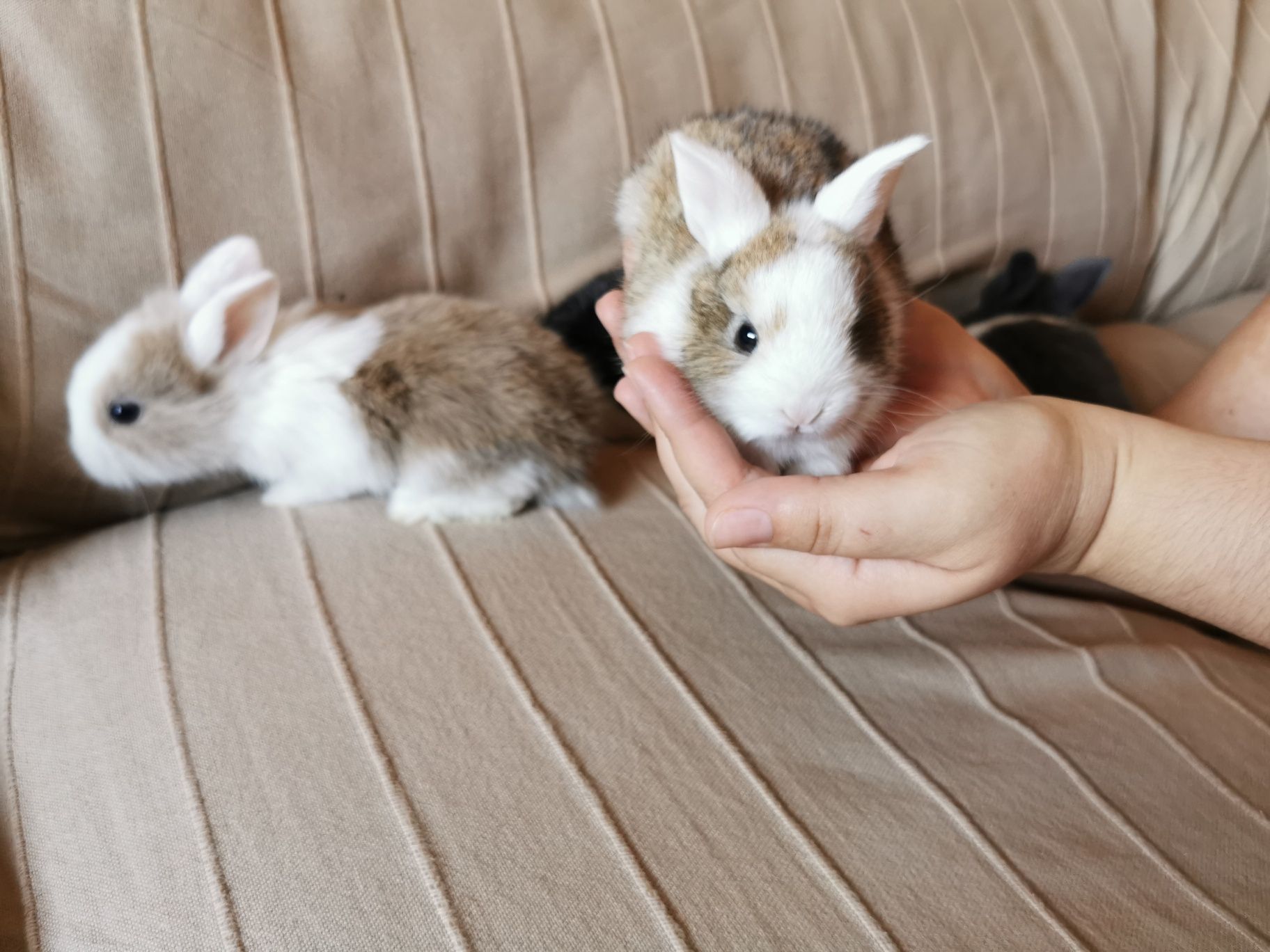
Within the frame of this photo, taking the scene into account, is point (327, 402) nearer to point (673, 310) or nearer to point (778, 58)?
point (673, 310)

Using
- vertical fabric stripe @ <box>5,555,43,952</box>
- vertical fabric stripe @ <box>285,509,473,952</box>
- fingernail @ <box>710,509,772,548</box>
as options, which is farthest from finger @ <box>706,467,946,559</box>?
vertical fabric stripe @ <box>5,555,43,952</box>

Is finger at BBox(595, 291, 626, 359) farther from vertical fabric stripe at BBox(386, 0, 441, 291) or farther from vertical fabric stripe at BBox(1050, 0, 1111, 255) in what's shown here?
vertical fabric stripe at BBox(1050, 0, 1111, 255)

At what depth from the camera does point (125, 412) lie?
1.06m

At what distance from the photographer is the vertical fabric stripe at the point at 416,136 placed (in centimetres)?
113

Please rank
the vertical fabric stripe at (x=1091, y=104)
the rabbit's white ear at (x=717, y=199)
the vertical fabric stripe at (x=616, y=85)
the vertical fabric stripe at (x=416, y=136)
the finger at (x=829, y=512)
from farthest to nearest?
1. the vertical fabric stripe at (x=1091, y=104)
2. the vertical fabric stripe at (x=616, y=85)
3. the vertical fabric stripe at (x=416, y=136)
4. the rabbit's white ear at (x=717, y=199)
5. the finger at (x=829, y=512)

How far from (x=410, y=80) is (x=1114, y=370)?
114 cm

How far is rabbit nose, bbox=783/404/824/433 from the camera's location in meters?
0.79

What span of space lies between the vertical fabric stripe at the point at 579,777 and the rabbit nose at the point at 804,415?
344 millimetres

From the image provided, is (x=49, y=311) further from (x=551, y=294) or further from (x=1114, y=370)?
(x=1114, y=370)

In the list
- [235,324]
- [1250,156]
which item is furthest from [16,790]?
[1250,156]

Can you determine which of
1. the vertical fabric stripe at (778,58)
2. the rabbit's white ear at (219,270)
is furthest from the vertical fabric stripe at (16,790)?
the vertical fabric stripe at (778,58)

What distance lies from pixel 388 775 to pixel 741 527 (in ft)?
1.15

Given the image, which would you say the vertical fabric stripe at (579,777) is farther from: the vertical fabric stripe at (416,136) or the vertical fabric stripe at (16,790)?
the vertical fabric stripe at (416,136)

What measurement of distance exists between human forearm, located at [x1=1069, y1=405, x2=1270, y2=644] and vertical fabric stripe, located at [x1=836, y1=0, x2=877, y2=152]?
31.3 inches
